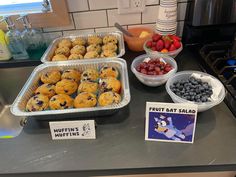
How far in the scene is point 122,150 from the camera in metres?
0.55

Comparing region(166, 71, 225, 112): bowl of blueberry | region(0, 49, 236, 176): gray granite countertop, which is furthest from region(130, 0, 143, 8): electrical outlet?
region(0, 49, 236, 176): gray granite countertop

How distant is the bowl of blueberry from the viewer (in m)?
0.59

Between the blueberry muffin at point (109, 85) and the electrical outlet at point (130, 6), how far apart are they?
428mm

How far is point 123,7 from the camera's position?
957 millimetres

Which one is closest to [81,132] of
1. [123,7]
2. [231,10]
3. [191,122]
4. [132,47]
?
[191,122]

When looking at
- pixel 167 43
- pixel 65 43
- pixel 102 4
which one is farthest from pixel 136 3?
pixel 65 43

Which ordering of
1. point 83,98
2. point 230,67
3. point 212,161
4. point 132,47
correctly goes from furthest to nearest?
point 132,47 < point 230,67 < point 83,98 < point 212,161

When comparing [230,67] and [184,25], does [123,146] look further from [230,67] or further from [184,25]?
[184,25]

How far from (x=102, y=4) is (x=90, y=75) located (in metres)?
0.40

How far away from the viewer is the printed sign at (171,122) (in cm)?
52

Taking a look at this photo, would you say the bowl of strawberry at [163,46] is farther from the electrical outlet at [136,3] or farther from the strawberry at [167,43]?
the electrical outlet at [136,3]

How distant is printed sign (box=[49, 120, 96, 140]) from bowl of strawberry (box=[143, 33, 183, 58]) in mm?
396

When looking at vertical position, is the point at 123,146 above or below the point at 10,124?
above

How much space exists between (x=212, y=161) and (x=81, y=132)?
35 cm
